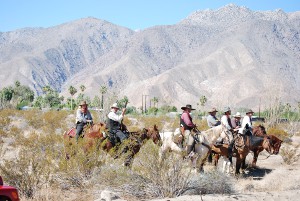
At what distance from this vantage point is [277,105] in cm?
3531

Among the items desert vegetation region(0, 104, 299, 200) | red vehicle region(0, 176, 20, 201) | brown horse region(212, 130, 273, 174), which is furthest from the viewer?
brown horse region(212, 130, 273, 174)

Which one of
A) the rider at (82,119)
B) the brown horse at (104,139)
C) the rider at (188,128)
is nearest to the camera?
the brown horse at (104,139)

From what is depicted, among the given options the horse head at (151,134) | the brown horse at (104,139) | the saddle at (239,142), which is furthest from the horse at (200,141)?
the saddle at (239,142)

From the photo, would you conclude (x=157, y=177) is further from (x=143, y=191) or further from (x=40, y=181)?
(x=40, y=181)

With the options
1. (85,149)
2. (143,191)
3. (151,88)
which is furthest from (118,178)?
(151,88)

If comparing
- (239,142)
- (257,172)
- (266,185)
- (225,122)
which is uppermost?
Result: (225,122)

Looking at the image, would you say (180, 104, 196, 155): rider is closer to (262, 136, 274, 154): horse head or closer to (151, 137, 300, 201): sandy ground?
(151, 137, 300, 201): sandy ground

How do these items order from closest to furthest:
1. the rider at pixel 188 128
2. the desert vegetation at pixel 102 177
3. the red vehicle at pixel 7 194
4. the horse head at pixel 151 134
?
the red vehicle at pixel 7 194
the desert vegetation at pixel 102 177
the rider at pixel 188 128
the horse head at pixel 151 134

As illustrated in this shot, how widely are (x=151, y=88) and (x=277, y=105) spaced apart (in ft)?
511

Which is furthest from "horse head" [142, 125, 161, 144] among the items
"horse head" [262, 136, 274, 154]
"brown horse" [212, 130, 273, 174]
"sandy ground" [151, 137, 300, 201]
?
"horse head" [262, 136, 274, 154]

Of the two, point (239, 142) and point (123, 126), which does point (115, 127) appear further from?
point (239, 142)

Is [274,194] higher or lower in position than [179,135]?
lower

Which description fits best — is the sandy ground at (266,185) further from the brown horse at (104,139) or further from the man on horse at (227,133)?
the brown horse at (104,139)

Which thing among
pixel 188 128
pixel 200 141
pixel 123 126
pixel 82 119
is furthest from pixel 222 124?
pixel 82 119
